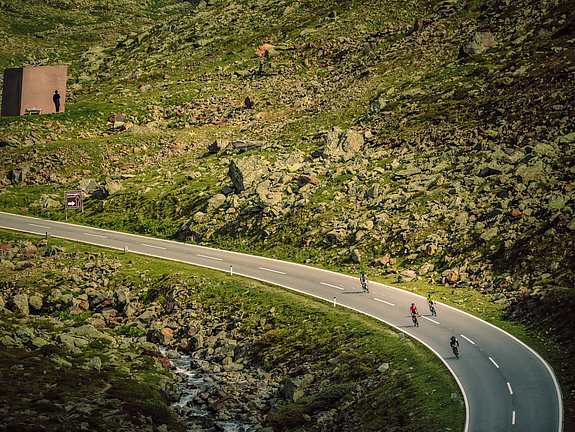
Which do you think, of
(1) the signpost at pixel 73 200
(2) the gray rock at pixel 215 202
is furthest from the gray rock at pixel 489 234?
(1) the signpost at pixel 73 200

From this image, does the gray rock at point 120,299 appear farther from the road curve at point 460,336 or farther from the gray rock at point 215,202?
the gray rock at point 215,202

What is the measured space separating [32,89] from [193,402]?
86131mm

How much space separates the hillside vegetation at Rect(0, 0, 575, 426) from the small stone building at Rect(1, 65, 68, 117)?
4.39m

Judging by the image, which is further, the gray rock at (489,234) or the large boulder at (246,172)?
the large boulder at (246,172)

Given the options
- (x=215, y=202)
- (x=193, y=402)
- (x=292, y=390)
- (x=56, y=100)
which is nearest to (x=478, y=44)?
(x=215, y=202)

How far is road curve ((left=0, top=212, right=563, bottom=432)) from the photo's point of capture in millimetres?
26828

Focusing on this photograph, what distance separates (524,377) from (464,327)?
8110 millimetres

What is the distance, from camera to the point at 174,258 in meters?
59.8

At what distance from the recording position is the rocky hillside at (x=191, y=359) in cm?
2988

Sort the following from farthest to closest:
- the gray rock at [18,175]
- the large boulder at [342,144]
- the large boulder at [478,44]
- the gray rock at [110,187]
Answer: the gray rock at [18,175], the large boulder at [478,44], the gray rock at [110,187], the large boulder at [342,144]

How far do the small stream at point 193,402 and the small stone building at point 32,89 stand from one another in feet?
247

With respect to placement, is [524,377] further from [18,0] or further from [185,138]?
[18,0]

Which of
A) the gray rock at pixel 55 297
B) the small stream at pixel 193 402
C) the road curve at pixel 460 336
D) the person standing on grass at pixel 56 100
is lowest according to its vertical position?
the small stream at pixel 193 402

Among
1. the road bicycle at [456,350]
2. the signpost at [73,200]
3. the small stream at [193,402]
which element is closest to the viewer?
the small stream at [193,402]
